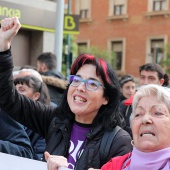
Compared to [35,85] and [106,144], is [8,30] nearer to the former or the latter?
[106,144]

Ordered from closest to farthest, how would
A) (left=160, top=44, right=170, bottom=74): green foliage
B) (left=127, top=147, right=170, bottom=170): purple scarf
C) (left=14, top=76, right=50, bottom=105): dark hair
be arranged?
1. (left=127, top=147, right=170, bottom=170): purple scarf
2. (left=14, top=76, right=50, bottom=105): dark hair
3. (left=160, top=44, right=170, bottom=74): green foliage

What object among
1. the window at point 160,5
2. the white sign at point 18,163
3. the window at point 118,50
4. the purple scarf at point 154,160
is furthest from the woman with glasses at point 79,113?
the window at point 118,50

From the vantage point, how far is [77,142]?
3.15 m

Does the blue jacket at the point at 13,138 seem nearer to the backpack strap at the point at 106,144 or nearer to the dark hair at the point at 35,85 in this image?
the backpack strap at the point at 106,144

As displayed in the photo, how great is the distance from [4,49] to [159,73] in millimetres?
3223

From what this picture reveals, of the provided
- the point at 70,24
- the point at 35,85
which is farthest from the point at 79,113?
the point at 70,24

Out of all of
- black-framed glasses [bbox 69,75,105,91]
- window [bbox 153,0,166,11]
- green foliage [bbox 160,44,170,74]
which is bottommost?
green foliage [bbox 160,44,170,74]

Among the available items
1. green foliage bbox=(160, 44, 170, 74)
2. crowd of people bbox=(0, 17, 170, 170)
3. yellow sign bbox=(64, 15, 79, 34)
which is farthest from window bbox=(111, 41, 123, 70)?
crowd of people bbox=(0, 17, 170, 170)

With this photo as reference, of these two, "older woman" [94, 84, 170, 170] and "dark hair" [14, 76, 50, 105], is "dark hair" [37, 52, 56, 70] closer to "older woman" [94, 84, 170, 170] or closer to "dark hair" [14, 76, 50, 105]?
"dark hair" [14, 76, 50, 105]

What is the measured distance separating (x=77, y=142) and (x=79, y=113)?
0.60 feet

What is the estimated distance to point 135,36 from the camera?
1305 inches

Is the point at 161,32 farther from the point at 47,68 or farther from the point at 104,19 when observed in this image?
the point at 47,68

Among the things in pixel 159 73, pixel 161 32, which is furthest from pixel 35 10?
pixel 161 32

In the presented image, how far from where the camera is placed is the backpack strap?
2971 millimetres
